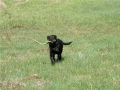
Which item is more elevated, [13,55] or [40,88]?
[40,88]

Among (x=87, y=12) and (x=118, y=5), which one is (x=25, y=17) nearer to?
(x=87, y=12)

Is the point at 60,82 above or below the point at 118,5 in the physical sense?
above

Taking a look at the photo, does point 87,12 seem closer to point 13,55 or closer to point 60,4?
point 60,4

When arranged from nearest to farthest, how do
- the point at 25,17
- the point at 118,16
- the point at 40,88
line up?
the point at 40,88, the point at 118,16, the point at 25,17

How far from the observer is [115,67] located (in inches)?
374

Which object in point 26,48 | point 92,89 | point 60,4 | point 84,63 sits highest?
point 92,89

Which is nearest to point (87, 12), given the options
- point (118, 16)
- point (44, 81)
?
point (118, 16)

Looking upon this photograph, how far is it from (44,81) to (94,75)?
1.42 meters

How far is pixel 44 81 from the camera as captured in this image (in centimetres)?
861

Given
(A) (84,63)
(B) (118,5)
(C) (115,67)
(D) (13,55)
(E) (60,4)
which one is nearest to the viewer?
(C) (115,67)

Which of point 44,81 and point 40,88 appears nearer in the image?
point 40,88

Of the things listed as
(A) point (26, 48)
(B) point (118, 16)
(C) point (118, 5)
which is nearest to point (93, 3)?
(C) point (118, 5)

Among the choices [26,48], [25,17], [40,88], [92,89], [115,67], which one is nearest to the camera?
[92,89]

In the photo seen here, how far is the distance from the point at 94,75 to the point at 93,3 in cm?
2692
